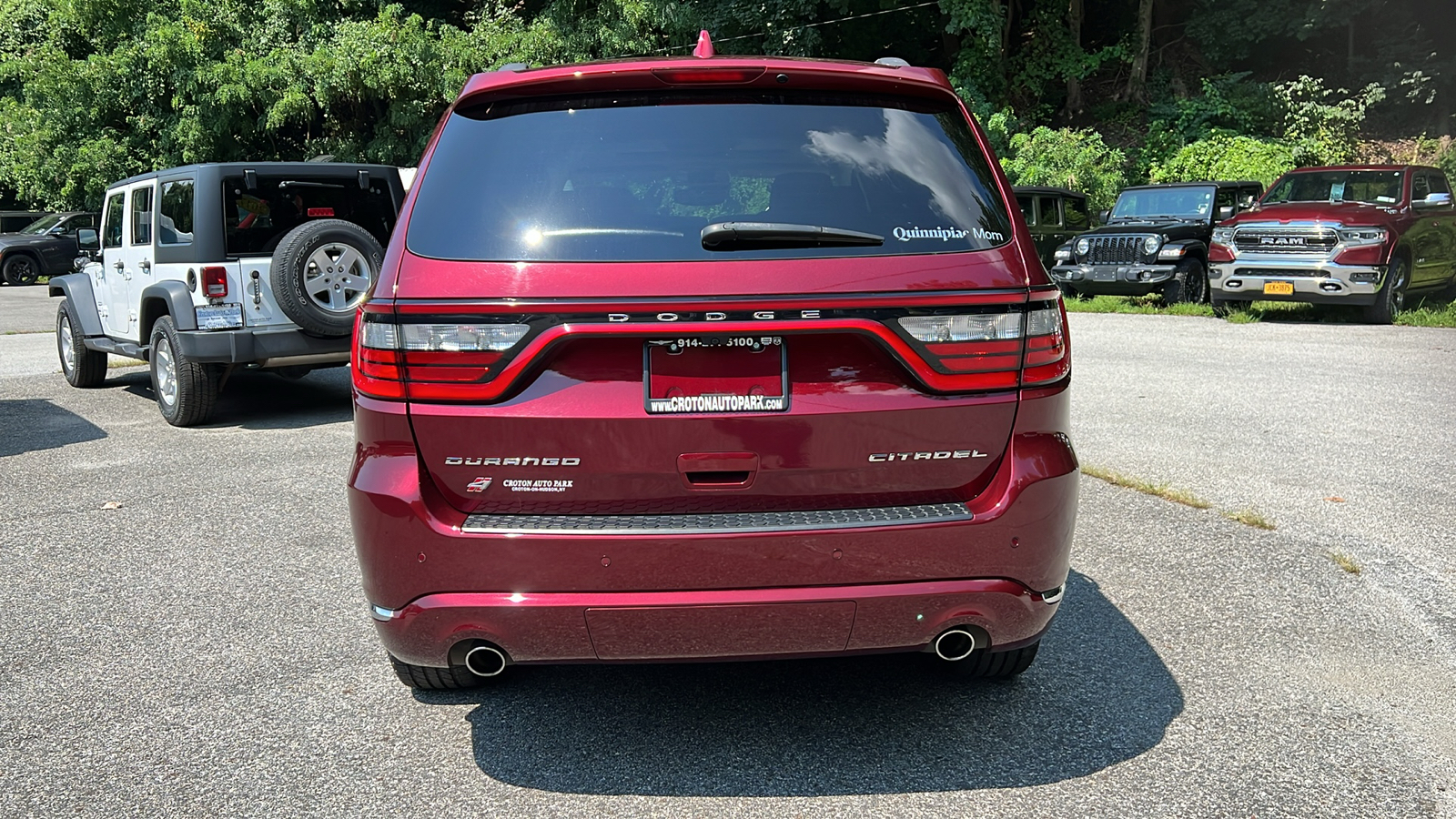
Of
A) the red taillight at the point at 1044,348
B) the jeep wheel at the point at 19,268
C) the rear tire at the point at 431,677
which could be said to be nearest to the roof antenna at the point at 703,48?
the red taillight at the point at 1044,348

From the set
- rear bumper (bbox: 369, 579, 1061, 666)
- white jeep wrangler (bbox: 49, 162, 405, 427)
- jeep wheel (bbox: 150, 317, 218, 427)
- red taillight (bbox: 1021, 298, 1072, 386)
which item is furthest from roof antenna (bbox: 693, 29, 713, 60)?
jeep wheel (bbox: 150, 317, 218, 427)

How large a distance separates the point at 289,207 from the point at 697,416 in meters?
7.04

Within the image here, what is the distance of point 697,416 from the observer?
2.71 m

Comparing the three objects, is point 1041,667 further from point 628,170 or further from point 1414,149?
point 1414,149

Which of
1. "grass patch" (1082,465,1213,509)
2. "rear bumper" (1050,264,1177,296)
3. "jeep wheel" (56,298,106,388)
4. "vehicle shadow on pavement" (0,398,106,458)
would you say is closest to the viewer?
"grass patch" (1082,465,1213,509)

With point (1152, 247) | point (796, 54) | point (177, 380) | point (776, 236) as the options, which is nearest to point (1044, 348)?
point (776, 236)

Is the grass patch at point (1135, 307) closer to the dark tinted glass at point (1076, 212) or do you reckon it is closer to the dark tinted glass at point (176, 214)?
the dark tinted glass at point (1076, 212)

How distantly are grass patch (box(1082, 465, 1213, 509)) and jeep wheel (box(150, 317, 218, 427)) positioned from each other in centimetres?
619

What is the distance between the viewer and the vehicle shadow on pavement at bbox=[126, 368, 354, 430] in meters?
8.70

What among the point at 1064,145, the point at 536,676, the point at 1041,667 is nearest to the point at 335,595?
the point at 536,676

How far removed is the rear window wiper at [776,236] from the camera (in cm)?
279

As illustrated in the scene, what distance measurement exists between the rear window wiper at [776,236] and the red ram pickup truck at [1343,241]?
40.5ft

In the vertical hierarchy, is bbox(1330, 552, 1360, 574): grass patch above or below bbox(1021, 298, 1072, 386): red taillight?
below

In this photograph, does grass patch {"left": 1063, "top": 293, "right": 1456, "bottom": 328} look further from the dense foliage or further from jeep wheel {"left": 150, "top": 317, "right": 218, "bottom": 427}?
jeep wheel {"left": 150, "top": 317, "right": 218, "bottom": 427}
